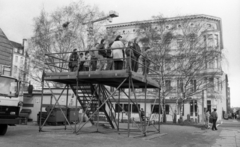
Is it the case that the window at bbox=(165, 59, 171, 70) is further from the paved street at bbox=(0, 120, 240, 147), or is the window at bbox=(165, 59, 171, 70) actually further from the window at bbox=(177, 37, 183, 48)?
the paved street at bbox=(0, 120, 240, 147)

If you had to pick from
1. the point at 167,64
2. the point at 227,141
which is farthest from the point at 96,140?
the point at 167,64

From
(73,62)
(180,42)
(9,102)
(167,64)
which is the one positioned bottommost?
(9,102)

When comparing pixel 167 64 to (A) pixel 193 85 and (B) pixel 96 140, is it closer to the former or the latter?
(A) pixel 193 85

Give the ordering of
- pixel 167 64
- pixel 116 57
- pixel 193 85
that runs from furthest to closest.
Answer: pixel 193 85, pixel 167 64, pixel 116 57

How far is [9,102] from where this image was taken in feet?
36.9

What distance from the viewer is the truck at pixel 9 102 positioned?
10.9 m

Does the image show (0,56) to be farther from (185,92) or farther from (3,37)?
(185,92)

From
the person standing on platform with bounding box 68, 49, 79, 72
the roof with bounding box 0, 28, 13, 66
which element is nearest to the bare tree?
the roof with bounding box 0, 28, 13, 66

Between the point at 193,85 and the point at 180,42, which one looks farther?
the point at 193,85

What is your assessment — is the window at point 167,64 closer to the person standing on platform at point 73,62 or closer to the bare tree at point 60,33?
the bare tree at point 60,33

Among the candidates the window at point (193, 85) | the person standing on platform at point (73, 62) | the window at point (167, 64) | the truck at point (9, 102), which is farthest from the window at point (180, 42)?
the truck at point (9, 102)

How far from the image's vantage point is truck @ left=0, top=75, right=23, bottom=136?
10922 mm

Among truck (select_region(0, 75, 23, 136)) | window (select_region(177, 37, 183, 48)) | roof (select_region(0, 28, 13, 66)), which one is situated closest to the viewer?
truck (select_region(0, 75, 23, 136))

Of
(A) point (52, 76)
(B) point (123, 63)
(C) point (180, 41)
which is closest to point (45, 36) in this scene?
(C) point (180, 41)
